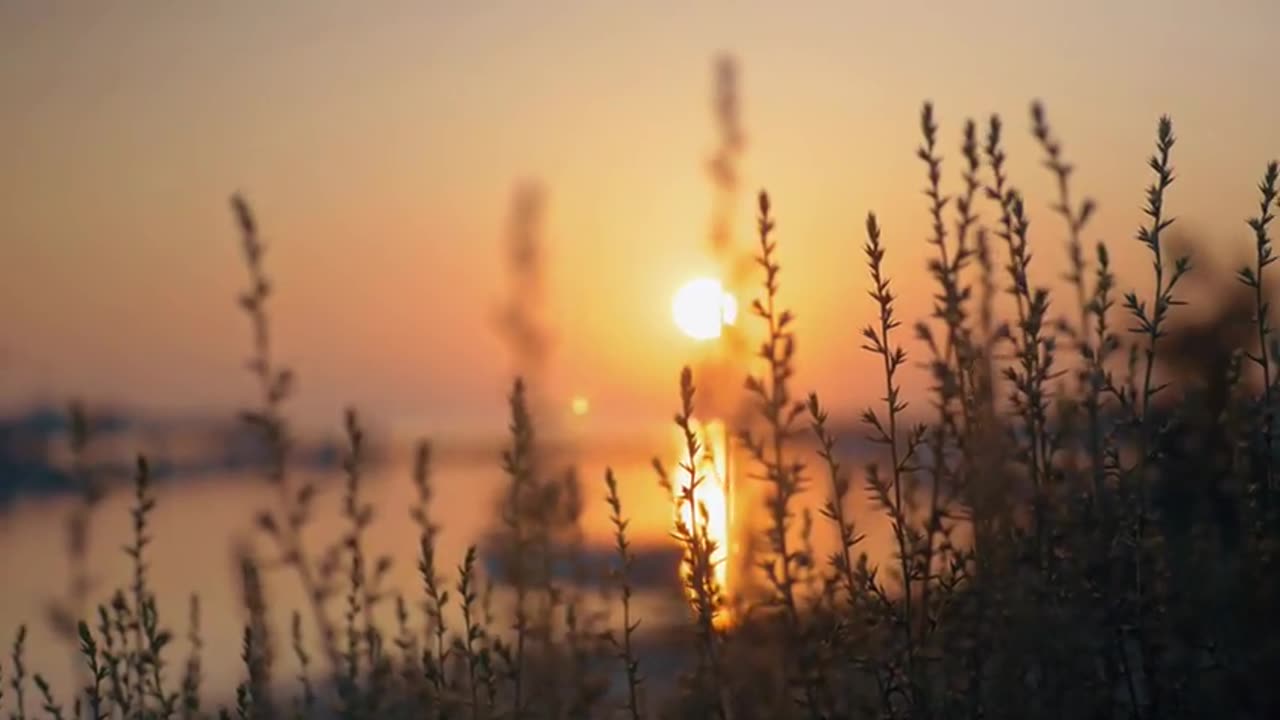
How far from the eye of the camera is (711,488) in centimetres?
598

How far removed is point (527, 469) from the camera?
5.45 m

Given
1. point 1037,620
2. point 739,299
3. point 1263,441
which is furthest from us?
point 739,299

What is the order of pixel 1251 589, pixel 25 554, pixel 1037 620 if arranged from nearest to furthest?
pixel 1037 620 < pixel 1251 589 < pixel 25 554

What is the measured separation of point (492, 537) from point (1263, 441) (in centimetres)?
241

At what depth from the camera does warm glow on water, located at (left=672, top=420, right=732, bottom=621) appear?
4551 millimetres

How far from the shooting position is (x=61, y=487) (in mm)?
36000

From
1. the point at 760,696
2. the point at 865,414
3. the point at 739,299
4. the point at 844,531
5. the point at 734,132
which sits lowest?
the point at 760,696

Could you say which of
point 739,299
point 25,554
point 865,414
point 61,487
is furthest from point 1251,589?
point 61,487

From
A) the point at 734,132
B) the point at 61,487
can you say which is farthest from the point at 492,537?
the point at 61,487

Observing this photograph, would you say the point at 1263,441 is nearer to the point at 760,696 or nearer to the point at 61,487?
the point at 760,696

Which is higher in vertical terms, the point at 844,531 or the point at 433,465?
the point at 433,465

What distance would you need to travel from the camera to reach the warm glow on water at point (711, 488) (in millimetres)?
4551

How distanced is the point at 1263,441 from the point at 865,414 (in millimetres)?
1422

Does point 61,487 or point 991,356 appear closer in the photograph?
point 991,356
